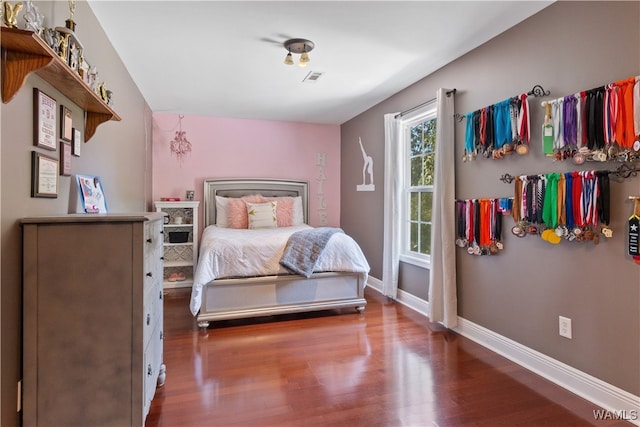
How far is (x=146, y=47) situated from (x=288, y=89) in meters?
1.45

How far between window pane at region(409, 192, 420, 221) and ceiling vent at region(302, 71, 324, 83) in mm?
1583

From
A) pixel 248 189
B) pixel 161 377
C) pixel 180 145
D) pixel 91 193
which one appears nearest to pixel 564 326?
pixel 161 377

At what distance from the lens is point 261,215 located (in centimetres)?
445

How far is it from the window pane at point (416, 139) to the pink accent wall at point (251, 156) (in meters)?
1.85

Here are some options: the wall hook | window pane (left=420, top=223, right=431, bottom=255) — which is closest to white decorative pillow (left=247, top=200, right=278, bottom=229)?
window pane (left=420, top=223, right=431, bottom=255)

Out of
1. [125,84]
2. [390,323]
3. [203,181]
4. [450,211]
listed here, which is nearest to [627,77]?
[450,211]

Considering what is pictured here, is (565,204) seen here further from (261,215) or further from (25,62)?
(261,215)

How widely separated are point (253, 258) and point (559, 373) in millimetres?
2384

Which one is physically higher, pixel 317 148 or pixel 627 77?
pixel 317 148

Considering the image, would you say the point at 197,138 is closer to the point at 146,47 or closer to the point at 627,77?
the point at 146,47

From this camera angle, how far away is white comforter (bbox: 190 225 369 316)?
2990 millimetres

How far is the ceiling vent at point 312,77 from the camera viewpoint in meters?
3.29

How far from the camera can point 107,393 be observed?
4.75 ft

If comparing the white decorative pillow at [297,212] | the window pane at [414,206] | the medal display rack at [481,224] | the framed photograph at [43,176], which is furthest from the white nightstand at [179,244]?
the medal display rack at [481,224]
